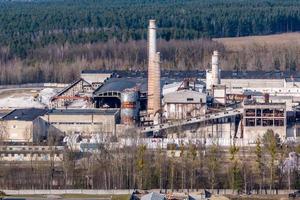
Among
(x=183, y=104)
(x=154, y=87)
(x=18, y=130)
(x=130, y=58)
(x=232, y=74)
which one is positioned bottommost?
(x=18, y=130)

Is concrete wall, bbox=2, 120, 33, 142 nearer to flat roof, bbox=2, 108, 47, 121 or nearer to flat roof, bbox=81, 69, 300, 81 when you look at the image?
flat roof, bbox=2, 108, 47, 121

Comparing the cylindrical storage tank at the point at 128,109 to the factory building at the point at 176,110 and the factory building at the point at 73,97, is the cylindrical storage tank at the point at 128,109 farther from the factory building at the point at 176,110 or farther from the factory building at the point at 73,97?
the factory building at the point at 73,97

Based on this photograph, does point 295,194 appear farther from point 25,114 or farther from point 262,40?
point 262,40

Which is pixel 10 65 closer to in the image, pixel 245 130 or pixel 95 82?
pixel 95 82

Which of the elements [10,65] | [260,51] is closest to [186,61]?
[260,51]

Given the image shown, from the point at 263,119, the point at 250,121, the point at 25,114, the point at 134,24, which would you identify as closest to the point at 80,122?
the point at 25,114

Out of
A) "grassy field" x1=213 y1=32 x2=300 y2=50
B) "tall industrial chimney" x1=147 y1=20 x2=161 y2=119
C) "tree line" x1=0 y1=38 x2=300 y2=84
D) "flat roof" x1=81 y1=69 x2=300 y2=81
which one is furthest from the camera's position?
"grassy field" x1=213 y1=32 x2=300 y2=50

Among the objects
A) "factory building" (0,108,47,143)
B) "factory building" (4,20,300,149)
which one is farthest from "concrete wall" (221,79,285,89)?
"factory building" (0,108,47,143)

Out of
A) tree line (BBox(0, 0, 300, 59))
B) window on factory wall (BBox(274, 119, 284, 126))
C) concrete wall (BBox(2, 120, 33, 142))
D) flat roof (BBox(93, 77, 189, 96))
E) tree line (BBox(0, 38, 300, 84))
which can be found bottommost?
concrete wall (BBox(2, 120, 33, 142))
